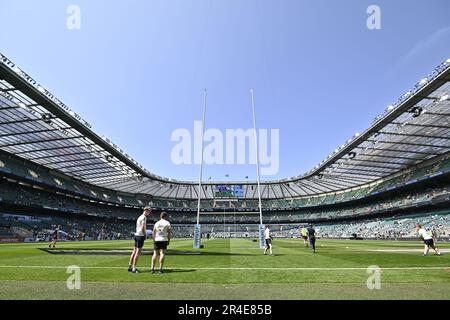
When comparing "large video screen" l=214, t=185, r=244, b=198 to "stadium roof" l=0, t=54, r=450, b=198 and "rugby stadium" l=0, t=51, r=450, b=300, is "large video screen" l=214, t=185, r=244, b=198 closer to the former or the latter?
"rugby stadium" l=0, t=51, r=450, b=300

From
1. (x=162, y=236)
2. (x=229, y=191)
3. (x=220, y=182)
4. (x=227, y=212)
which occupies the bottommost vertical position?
(x=162, y=236)

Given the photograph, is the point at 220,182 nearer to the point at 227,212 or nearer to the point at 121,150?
the point at 227,212

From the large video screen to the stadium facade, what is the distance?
0.46 m

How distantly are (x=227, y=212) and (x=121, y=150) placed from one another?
5654cm

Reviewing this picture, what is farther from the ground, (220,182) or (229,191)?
(220,182)

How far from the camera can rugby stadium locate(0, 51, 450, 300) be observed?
741 cm

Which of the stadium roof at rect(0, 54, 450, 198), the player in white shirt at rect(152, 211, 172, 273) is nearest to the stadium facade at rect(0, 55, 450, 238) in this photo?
the stadium roof at rect(0, 54, 450, 198)

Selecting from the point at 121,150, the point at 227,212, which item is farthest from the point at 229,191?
the point at 121,150

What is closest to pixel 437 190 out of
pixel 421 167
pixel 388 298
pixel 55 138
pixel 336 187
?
pixel 421 167

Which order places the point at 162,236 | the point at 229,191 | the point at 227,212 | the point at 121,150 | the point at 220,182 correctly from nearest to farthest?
the point at 162,236, the point at 121,150, the point at 229,191, the point at 220,182, the point at 227,212

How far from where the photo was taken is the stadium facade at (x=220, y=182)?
118 ft

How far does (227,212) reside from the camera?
350 feet

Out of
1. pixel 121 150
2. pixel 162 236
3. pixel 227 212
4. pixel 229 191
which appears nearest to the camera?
pixel 162 236

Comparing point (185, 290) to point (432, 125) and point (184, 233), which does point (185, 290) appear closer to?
point (432, 125)
